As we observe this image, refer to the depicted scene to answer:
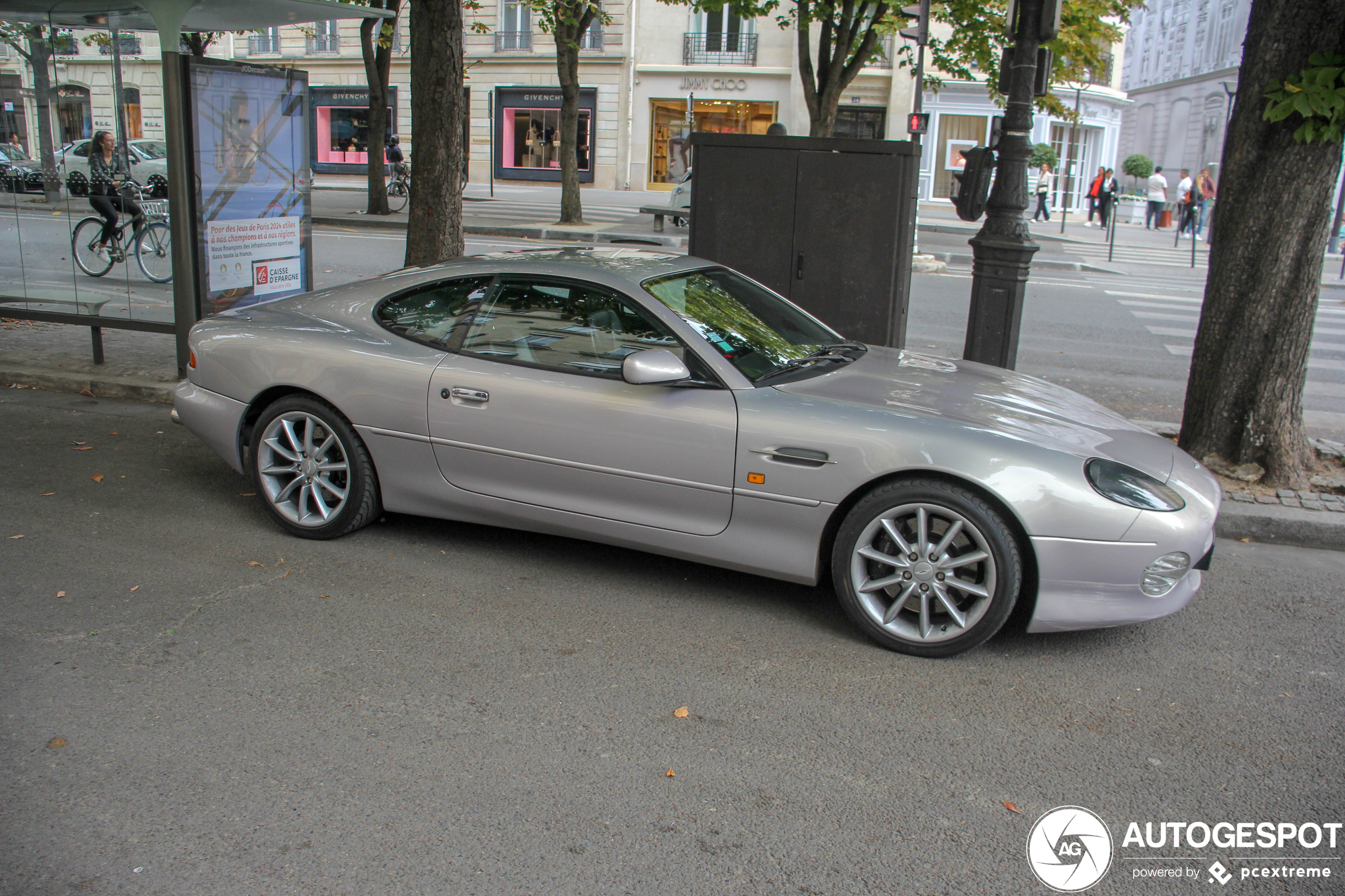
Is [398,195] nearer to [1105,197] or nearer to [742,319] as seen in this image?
[1105,197]

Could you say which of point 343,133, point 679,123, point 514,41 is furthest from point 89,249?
point 343,133

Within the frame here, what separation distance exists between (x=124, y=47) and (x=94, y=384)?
3.23 m

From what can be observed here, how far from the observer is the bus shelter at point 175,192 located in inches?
289

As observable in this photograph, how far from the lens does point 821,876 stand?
8.72ft

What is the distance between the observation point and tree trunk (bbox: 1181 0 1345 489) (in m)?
5.59

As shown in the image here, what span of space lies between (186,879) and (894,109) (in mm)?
36538

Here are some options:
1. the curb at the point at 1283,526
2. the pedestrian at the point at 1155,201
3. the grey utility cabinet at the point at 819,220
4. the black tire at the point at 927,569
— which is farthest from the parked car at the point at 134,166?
the pedestrian at the point at 1155,201

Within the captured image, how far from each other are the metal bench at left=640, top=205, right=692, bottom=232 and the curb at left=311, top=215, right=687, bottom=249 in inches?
22.2

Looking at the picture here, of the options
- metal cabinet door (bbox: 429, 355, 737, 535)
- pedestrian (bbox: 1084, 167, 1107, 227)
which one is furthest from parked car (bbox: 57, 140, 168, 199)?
pedestrian (bbox: 1084, 167, 1107, 227)

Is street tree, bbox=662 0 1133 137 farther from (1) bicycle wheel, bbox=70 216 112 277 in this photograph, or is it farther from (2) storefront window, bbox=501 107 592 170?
(2) storefront window, bbox=501 107 592 170

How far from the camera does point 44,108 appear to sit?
26.7 feet

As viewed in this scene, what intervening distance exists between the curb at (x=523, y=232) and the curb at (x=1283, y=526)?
46.7 ft

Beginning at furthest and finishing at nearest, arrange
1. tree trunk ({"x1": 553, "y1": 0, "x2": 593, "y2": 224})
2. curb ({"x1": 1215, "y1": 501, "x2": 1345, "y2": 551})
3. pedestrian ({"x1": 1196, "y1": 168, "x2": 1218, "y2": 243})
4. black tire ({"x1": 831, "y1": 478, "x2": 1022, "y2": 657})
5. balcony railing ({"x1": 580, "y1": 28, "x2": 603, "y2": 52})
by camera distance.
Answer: balcony railing ({"x1": 580, "y1": 28, "x2": 603, "y2": 52}), pedestrian ({"x1": 1196, "y1": 168, "x2": 1218, "y2": 243}), tree trunk ({"x1": 553, "y1": 0, "x2": 593, "y2": 224}), curb ({"x1": 1215, "y1": 501, "x2": 1345, "y2": 551}), black tire ({"x1": 831, "y1": 478, "x2": 1022, "y2": 657})

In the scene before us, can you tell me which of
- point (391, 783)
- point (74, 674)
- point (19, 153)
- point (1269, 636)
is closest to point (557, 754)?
point (391, 783)
